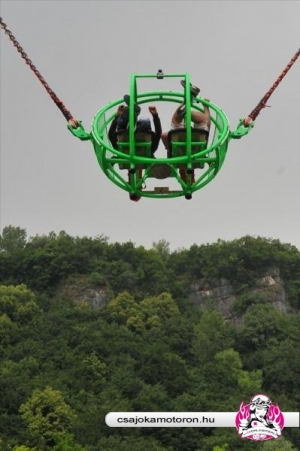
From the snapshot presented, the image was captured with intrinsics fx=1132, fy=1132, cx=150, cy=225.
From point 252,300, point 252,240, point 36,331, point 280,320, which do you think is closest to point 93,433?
point 36,331

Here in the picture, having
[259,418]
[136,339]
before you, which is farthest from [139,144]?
[136,339]

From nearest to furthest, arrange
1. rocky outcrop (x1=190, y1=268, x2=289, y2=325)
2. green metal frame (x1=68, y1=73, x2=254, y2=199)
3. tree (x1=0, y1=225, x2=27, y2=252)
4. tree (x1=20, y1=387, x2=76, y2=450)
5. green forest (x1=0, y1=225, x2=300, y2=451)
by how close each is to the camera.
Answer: green metal frame (x1=68, y1=73, x2=254, y2=199), tree (x1=20, y1=387, x2=76, y2=450), green forest (x1=0, y1=225, x2=300, y2=451), rocky outcrop (x1=190, y1=268, x2=289, y2=325), tree (x1=0, y1=225, x2=27, y2=252)

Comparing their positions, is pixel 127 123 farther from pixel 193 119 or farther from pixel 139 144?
pixel 193 119

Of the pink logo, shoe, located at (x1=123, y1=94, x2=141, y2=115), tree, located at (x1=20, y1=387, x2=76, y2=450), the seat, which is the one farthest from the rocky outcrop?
shoe, located at (x1=123, y1=94, x2=141, y2=115)

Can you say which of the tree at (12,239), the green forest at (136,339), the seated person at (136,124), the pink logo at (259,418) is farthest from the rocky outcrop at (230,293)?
the seated person at (136,124)

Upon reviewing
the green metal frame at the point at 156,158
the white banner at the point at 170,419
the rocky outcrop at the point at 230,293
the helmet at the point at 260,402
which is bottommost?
the white banner at the point at 170,419

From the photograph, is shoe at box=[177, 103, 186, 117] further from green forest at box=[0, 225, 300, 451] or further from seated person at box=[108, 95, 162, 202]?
green forest at box=[0, 225, 300, 451]

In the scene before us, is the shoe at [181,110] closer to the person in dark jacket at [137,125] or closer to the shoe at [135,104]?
the person in dark jacket at [137,125]
